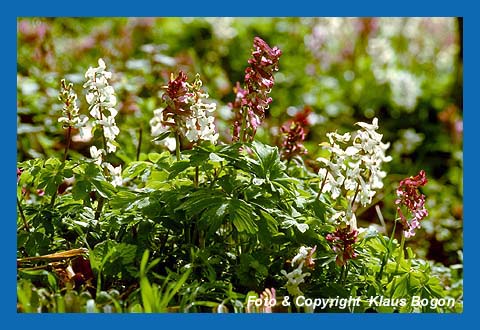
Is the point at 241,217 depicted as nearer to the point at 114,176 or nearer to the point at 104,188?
the point at 104,188

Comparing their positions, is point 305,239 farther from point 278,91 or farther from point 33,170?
point 278,91

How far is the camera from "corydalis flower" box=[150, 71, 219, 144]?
9.98 feet

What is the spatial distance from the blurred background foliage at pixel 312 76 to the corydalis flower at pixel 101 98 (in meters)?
1.57

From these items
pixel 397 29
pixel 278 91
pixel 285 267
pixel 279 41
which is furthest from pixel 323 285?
pixel 397 29

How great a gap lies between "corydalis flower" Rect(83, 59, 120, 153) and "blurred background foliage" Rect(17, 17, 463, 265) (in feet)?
5.16

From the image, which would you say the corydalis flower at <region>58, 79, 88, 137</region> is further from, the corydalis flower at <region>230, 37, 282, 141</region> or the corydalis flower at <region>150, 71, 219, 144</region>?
the corydalis flower at <region>230, 37, 282, 141</region>

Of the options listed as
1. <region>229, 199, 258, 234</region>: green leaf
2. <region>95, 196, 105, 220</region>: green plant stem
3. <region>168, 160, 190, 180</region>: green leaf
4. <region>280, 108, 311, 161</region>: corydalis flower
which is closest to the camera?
<region>229, 199, 258, 234</region>: green leaf

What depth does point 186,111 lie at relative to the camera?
305 cm

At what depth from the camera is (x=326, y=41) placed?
719 centimetres

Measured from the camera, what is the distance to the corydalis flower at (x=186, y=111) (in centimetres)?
304

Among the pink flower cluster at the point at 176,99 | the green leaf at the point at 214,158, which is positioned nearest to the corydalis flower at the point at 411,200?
the green leaf at the point at 214,158

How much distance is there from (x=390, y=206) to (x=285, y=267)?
2.57m

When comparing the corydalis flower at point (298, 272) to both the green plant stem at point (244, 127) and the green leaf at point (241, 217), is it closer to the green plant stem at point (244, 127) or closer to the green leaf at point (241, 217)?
the green leaf at point (241, 217)

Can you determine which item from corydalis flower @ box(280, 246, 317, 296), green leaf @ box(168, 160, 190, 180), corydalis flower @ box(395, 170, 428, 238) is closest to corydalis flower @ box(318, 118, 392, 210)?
corydalis flower @ box(395, 170, 428, 238)
